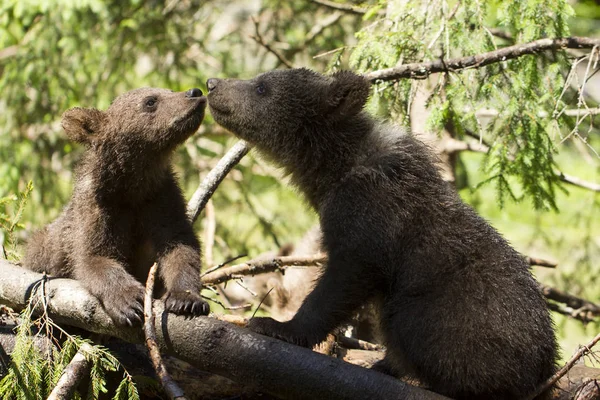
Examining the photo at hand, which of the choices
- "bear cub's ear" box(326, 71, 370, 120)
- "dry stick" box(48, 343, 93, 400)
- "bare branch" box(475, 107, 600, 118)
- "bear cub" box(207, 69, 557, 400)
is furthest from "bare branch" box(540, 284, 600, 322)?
"dry stick" box(48, 343, 93, 400)

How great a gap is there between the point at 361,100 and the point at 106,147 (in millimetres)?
1762

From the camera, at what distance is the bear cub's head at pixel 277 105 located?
489 centimetres

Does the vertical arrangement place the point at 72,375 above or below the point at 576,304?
above

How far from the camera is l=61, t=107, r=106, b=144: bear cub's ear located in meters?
5.05

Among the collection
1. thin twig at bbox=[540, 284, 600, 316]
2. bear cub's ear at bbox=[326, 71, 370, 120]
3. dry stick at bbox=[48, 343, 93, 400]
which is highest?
bear cub's ear at bbox=[326, 71, 370, 120]

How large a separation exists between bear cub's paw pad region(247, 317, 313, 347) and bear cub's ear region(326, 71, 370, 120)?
1.46 metres

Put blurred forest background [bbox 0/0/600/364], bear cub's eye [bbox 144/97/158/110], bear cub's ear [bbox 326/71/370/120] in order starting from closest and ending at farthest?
1. bear cub's ear [bbox 326/71/370/120]
2. bear cub's eye [bbox 144/97/158/110]
3. blurred forest background [bbox 0/0/600/364]

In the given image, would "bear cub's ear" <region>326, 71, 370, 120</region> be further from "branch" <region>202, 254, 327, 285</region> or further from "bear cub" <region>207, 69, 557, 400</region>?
"branch" <region>202, 254, 327, 285</region>

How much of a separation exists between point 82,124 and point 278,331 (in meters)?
2.13

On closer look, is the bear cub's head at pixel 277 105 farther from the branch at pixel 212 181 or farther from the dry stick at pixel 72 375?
the dry stick at pixel 72 375

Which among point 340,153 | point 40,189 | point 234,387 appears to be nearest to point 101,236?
point 234,387

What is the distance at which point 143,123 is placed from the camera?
5.05 m

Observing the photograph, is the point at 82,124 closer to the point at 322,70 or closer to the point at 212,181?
the point at 212,181

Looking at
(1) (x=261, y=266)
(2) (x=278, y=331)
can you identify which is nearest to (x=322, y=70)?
(1) (x=261, y=266)
